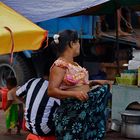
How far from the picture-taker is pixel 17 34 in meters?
4.68

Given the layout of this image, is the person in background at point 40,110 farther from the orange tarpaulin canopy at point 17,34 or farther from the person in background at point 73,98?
the orange tarpaulin canopy at point 17,34

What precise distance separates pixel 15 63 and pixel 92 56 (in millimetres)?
1681

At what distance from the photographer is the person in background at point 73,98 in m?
4.55

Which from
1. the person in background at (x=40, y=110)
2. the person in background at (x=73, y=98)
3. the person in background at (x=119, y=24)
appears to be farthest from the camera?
the person in background at (x=119, y=24)

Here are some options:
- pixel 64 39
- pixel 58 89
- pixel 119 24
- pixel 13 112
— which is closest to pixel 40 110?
pixel 58 89

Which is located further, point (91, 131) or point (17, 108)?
point (17, 108)

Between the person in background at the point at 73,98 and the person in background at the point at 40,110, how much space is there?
6.6 inches

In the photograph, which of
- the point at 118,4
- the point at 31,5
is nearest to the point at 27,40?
the point at 31,5

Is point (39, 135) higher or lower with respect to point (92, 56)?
lower

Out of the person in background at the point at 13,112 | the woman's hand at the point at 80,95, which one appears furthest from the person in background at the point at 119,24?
the woman's hand at the point at 80,95

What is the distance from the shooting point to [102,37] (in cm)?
934

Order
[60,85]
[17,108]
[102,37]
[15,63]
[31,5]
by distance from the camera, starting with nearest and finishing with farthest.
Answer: [60,85], [31,5], [17,108], [102,37], [15,63]

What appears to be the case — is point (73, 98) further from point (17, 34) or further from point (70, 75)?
point (17, 34)

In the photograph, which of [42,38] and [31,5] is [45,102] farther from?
[31,5]
